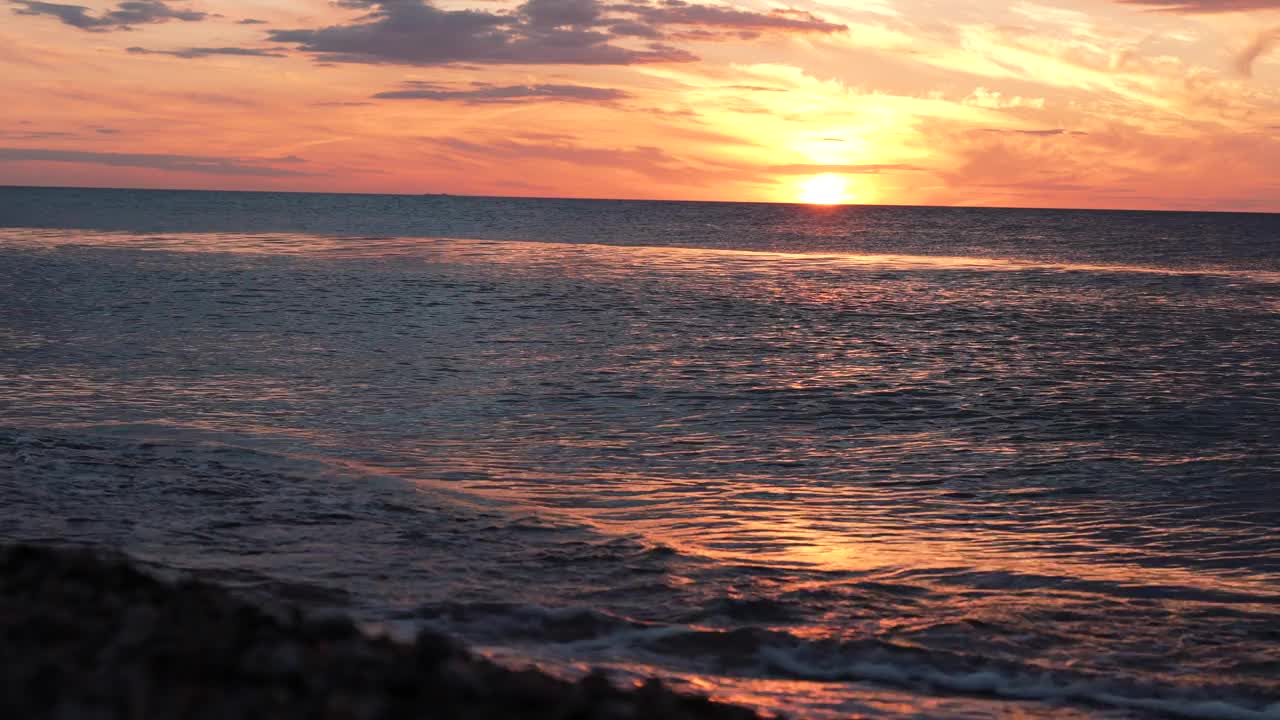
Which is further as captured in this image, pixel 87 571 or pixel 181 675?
pixel 87 571

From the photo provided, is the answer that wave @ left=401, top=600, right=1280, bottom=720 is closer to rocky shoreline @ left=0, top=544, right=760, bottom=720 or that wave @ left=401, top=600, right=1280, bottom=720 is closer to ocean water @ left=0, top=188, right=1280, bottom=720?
ocean water @ left=0, top=188, right=1280, bottom=720

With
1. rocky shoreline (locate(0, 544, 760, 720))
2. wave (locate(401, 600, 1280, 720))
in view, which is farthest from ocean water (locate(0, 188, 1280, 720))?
rocky shoreline (locate(0, 544, 760, 720))

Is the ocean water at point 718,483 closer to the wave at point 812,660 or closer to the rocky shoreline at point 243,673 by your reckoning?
the wave at point 812,660

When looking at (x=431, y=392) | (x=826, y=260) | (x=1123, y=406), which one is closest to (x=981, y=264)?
(x=826, y=260)

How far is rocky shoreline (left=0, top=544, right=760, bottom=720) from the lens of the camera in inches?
152

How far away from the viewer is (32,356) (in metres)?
19.4

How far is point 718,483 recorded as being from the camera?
1148 centimetres

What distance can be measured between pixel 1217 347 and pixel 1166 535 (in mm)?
16674

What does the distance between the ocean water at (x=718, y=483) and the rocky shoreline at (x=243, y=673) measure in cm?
161

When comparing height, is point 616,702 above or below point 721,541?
above

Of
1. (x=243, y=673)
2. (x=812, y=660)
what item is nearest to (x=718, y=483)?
(x=812, y=660)

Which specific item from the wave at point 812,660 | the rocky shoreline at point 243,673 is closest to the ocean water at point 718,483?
the wave at point 812,660

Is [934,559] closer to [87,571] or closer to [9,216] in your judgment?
[87,571]

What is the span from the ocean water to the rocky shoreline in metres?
1.61
